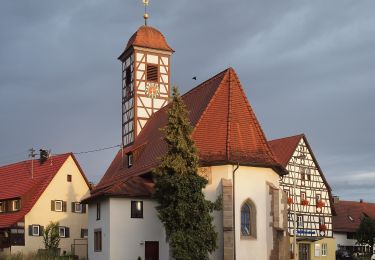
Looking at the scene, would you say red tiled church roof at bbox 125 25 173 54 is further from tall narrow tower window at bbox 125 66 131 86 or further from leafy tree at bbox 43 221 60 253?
leafy tree at bbox 43 221 60 253

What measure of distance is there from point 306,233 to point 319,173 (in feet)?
19.2

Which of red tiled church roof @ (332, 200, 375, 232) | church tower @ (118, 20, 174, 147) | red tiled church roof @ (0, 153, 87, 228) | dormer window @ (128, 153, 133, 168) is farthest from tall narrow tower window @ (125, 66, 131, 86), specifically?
red tiled church roof @ (332, 200, 375, 232)

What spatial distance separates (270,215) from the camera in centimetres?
4081

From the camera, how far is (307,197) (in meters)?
63.4

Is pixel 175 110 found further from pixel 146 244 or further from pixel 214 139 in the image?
pixel 146 244

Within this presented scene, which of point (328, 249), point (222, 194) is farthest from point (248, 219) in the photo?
point (328, 249)

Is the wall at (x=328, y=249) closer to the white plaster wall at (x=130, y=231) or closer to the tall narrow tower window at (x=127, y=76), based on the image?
the tall narrow tower window at (x=127, y=76)

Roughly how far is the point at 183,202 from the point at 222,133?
22.6 feet

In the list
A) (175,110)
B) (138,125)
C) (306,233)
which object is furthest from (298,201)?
(175,110)

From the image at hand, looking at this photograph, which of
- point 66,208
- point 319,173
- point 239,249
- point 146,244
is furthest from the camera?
point 319,173

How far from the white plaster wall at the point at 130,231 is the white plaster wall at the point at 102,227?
523mm

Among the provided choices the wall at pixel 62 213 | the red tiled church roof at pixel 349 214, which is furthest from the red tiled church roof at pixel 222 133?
the red tiled church roof at pixel 349 214

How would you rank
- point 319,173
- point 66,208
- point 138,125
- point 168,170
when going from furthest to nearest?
point 319,173 < point 66,208 < point 138,125 < point 168,170

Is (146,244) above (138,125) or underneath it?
underneath
